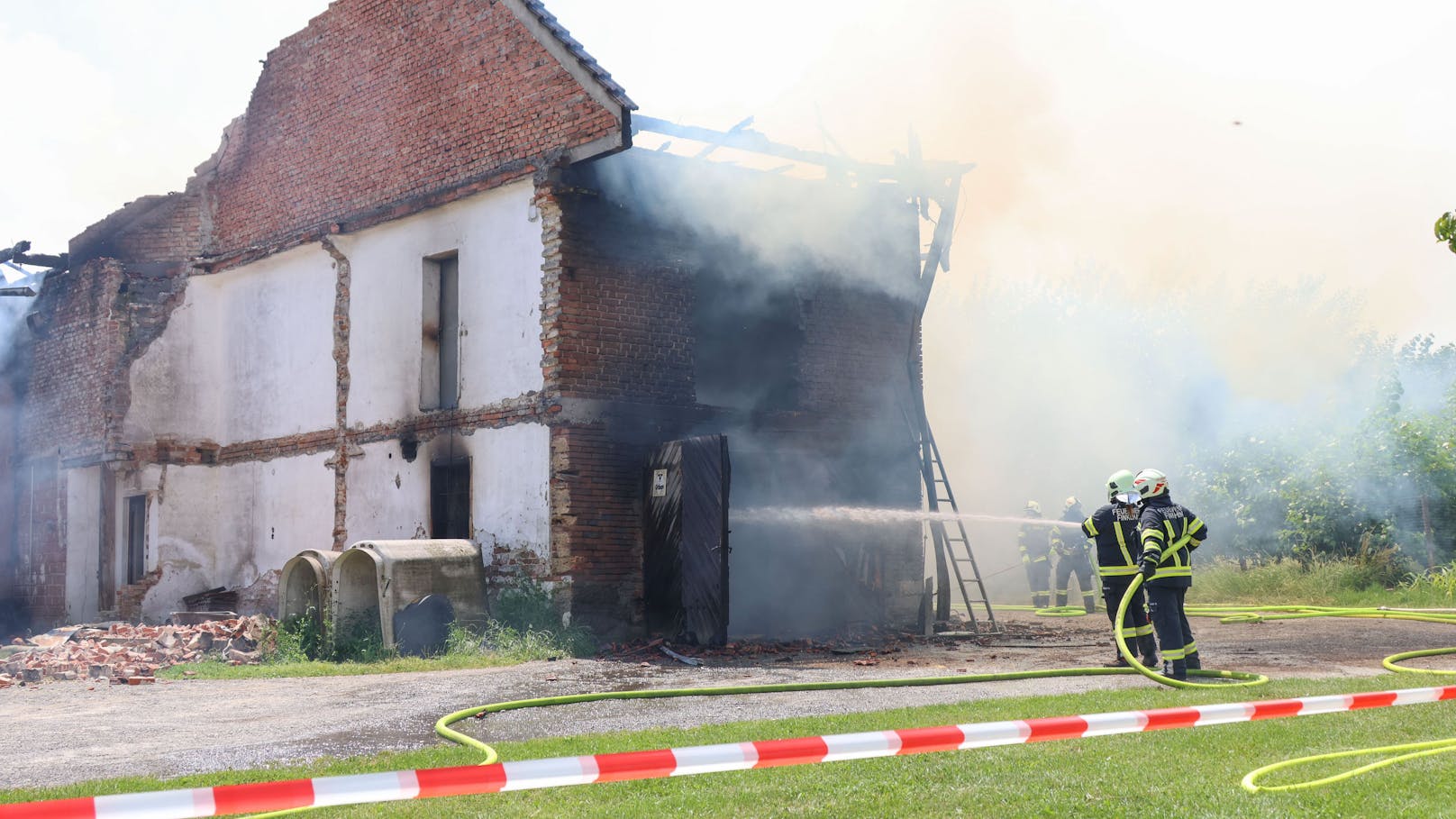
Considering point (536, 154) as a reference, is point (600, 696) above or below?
below

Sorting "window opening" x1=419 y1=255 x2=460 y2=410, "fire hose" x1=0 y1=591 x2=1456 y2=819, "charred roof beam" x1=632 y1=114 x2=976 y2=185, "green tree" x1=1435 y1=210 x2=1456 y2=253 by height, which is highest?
"charred roof beam" x1=632 y1=114 x2=976 y2=185

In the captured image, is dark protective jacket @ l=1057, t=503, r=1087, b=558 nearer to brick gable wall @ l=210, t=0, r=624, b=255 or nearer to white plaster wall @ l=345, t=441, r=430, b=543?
white plaster wall @ l=345, t=441, r=430, b=543

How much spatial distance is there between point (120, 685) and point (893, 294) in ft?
32.5

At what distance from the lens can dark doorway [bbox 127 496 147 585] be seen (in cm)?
1850

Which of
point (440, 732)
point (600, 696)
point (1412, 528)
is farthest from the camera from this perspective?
point (1412, 528)

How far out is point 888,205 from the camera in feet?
53.7

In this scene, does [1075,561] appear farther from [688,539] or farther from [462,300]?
[462,300]

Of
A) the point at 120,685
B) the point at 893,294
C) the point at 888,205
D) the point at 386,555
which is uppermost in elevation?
the point at 888,205

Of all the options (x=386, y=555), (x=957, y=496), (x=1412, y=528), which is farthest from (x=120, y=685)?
(x=957, y=496)

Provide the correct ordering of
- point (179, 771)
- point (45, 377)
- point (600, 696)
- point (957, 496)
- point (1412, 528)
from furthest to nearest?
point (957, 496) → point (45, 377) → point (1412, 528) → point (600, 696) → point (179, 771)

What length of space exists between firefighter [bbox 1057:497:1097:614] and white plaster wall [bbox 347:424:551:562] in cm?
819

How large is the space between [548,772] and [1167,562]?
663cm

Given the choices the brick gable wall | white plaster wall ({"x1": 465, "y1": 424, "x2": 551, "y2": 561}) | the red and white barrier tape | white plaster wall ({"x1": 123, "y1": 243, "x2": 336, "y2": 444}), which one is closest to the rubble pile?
white plaster wall ({"x1": 465, "y1": 424, "x2": 551, "y2": 561})

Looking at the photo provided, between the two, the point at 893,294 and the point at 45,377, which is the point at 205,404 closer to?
the point at 45,377
